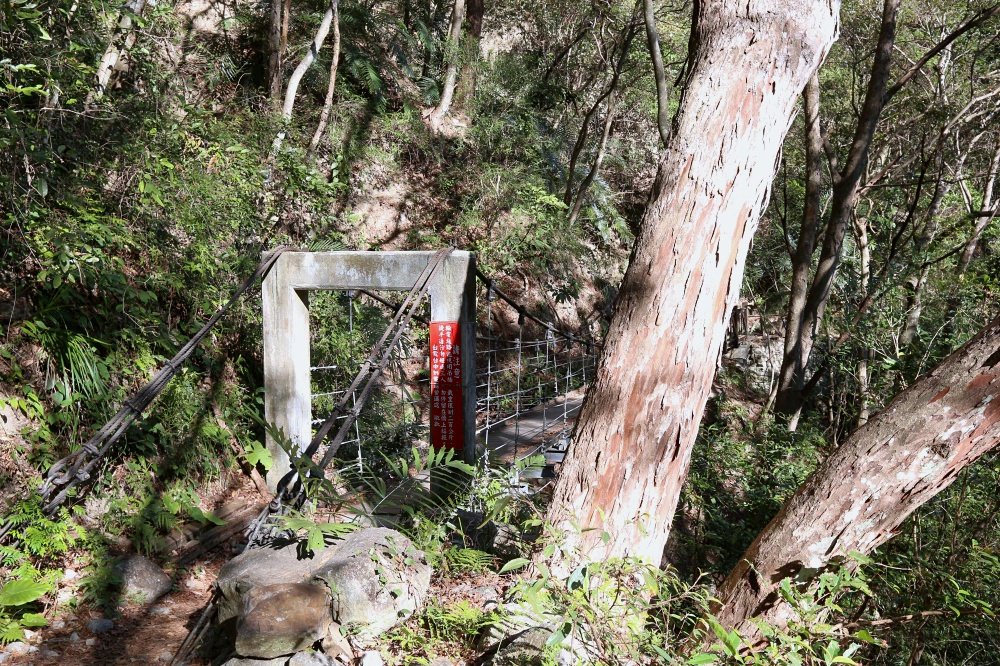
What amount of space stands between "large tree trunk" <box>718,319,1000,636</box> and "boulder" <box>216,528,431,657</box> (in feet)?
3.77

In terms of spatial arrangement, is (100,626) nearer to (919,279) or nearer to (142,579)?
(142,579)

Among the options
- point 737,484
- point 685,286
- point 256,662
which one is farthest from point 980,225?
point 256,662

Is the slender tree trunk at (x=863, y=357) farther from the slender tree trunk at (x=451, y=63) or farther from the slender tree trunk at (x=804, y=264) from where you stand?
the slender tree trunk at (x=451, y=63)

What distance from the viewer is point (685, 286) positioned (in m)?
2.70

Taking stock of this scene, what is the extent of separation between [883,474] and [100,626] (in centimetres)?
372

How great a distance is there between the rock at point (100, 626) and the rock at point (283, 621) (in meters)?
1.77

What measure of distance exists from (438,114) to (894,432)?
10.3 metres

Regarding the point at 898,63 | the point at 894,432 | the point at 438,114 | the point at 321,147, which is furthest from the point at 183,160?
the point at 898,63

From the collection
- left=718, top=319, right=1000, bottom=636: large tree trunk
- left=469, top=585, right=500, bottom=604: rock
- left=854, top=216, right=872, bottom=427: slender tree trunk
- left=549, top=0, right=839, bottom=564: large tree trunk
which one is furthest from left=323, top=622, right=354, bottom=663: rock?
left=854, top=216, right=872, bottom=427: slender tree trunk

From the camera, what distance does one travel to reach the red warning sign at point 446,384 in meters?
4.64

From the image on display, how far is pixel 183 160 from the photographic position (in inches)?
228

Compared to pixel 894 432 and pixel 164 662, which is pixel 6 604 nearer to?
pixel 164 662

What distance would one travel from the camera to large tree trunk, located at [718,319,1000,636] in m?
2.25

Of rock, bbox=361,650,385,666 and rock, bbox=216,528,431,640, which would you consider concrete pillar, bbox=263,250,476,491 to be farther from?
rock, bbox=361,650,385,666
